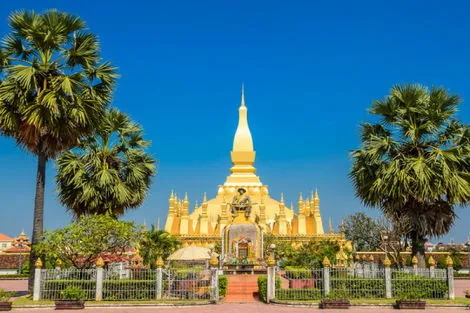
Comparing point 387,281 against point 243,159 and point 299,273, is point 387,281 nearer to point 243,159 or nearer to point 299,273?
point 299,273

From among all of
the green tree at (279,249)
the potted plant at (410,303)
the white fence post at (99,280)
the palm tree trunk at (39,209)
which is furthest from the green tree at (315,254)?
the palm tree trunk at (39,209)

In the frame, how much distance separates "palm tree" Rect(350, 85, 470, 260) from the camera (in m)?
22.2

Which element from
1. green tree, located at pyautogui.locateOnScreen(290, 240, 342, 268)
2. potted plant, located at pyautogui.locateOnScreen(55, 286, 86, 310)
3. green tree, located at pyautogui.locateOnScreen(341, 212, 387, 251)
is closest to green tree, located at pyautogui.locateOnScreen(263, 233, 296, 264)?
green tree, located at pyautogui.locateOnScreen(290, 240, 342, 268)

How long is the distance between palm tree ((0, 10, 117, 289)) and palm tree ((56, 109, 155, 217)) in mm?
2641

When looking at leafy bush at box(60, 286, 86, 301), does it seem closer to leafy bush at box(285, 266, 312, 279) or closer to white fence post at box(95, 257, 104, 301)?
white fence post at box(95, 257, 104, 301)

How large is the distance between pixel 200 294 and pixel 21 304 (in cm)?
677

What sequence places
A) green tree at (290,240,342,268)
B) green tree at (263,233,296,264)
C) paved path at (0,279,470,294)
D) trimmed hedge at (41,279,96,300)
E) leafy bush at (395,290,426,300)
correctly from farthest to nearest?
green tree at (263,233,296,264), green tree at (290,240,342,268), paved path at (0,279,470,294), trimmed hedge at (41,279,96,300), leafy bush at (395,290,426,300)

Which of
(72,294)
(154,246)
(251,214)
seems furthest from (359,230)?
(72,294)

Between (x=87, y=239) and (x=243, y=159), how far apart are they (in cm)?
3687

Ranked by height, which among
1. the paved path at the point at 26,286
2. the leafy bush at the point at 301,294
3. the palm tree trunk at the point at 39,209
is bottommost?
the paved path at the point at 26,286

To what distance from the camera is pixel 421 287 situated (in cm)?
2147

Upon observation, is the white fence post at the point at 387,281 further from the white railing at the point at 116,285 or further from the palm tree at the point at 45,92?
the palm tree at the point at 45,92

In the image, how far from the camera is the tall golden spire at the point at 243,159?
56.8m

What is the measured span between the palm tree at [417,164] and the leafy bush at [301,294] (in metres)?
4.85
